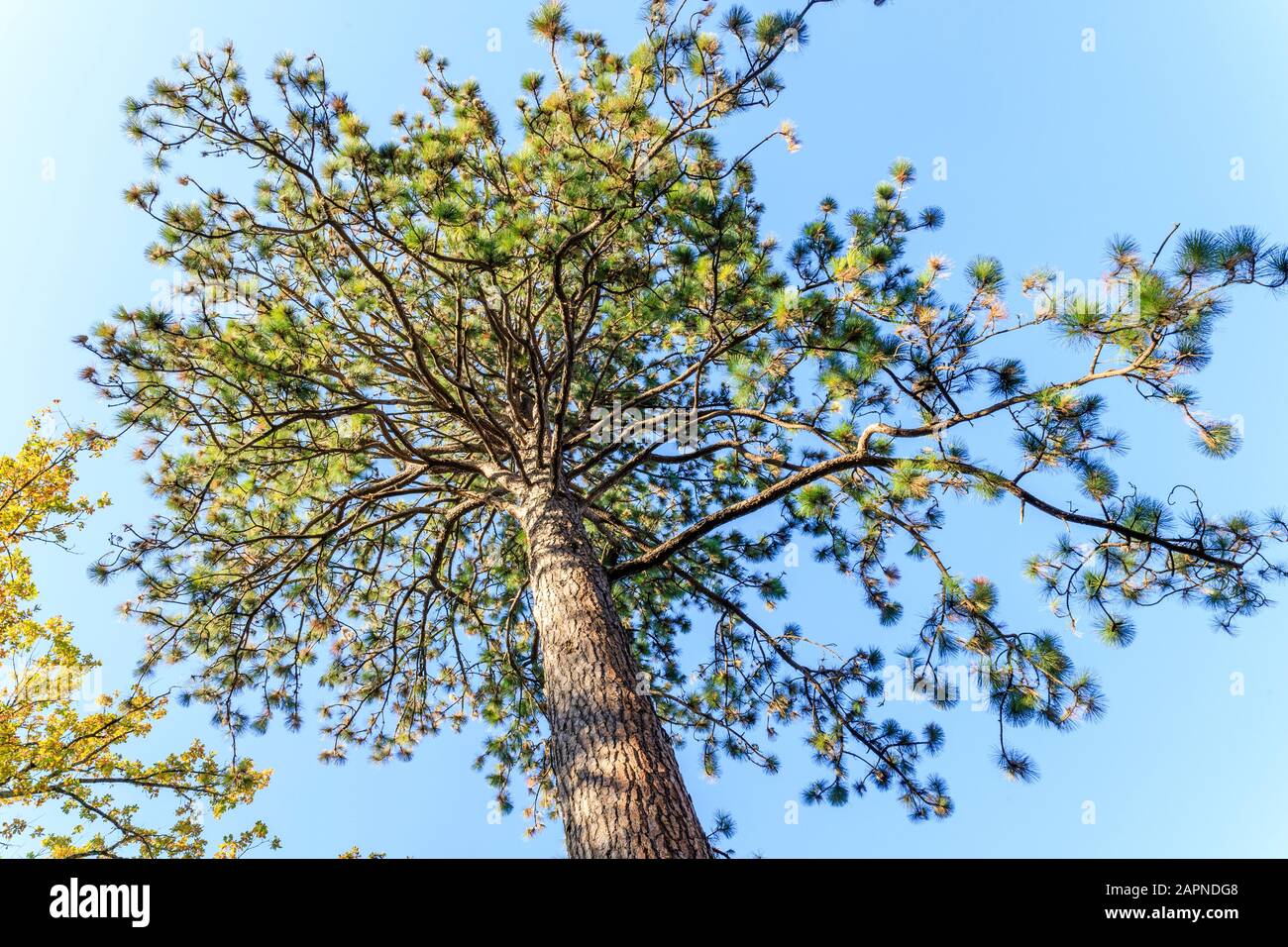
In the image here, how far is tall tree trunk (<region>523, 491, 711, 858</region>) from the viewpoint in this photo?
2.44 meters

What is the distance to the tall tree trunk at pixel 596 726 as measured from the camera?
2438mm

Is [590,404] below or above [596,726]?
above

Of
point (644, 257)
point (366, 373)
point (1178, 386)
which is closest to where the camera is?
point (1178, 386)

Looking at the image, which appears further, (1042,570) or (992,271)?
(1042,570)

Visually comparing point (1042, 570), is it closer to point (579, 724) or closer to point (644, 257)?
point (579, 724)

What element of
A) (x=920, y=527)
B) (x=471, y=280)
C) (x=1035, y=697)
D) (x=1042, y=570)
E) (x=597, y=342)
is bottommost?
(x=1035, y=697)

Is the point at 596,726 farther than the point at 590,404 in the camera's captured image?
No

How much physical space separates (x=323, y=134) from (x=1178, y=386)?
4.61 m

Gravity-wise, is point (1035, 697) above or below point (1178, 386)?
below

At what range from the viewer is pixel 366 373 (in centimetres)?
425

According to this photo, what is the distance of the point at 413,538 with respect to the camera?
21.4 feet

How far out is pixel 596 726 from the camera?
2.93 meters

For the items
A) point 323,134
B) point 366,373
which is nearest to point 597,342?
point 366,373
